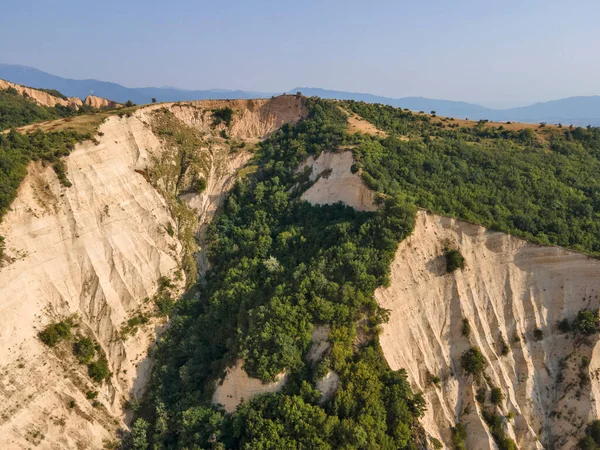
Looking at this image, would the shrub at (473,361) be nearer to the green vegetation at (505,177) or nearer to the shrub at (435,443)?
the shrub at (435,443)

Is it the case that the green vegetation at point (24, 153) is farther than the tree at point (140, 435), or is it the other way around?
the green vegetation at point (24, 153)

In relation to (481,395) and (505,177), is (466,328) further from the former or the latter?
(505,177)

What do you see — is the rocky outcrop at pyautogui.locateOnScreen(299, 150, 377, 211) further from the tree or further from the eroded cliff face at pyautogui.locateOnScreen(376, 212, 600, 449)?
the tree

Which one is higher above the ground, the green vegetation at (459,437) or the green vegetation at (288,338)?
the green vegetation at (288,338)

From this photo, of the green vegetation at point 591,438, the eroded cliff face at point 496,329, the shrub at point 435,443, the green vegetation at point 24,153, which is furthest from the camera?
the green vegetation at point 24,153

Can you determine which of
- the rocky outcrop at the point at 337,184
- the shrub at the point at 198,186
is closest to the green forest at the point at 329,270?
the rocky outcrop at the point at 337,184
